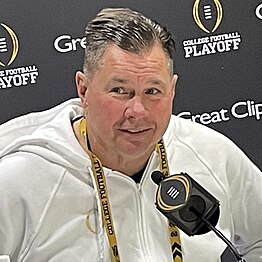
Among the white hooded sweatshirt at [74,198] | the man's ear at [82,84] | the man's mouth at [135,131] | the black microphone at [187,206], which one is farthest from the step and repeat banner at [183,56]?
the black microphone at [187,206]

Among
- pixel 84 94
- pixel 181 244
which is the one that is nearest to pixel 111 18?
pixel 84 94

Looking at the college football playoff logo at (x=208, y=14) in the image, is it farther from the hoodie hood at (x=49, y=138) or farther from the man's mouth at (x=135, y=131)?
the man's mouth at (x=135, y=131)

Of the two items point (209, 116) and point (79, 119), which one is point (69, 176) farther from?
point (209, 116)

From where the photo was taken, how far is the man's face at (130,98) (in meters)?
1.49

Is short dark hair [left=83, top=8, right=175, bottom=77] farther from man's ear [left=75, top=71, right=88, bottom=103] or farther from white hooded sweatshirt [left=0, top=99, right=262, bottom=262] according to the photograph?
white hooded sweatshirt [left=0, top=99, right=262, bottom=262]

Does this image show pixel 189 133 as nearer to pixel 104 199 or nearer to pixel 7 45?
pixel 104 199

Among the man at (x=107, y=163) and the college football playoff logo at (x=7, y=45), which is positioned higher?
the college football playoff logo at (x=7, y=45)

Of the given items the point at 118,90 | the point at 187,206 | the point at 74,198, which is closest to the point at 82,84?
the point at 118,90

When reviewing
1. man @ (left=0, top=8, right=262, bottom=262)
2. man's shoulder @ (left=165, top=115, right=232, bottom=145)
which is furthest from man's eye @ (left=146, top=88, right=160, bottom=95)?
man's shoulder @ (left=165, top=115, right=232, bottom=145)

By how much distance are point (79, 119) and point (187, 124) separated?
10.3 inches

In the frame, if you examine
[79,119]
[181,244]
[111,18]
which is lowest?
[181,244]

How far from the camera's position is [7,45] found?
2504mm

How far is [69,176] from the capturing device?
5.30ft

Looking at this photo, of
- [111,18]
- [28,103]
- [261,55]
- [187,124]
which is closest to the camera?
[111,18]
